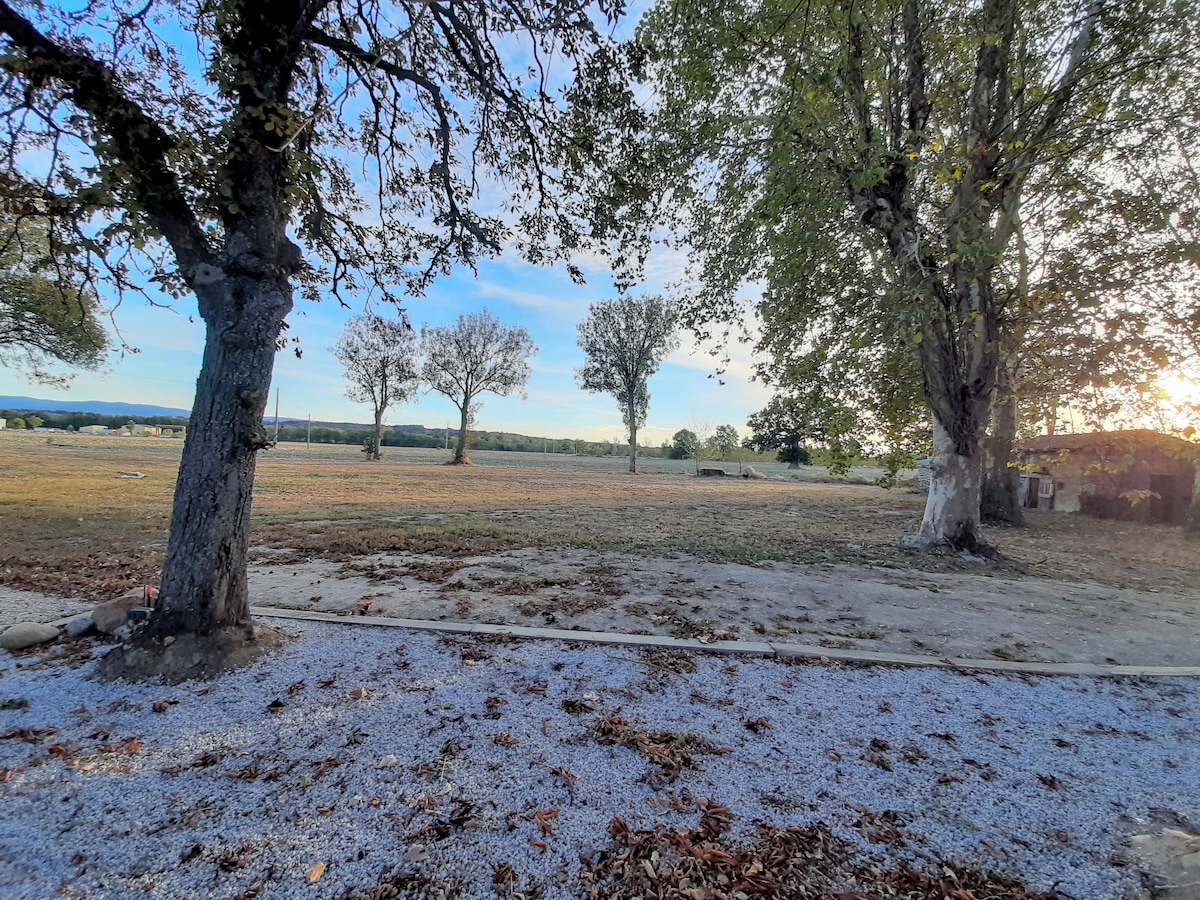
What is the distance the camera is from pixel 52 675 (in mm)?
3283

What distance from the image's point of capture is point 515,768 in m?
2.47

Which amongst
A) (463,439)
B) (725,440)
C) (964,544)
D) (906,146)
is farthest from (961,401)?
(725,440)

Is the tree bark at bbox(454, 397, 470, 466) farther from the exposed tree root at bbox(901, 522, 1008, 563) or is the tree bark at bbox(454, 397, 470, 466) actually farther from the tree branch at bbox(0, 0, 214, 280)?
the tree branch at bbox(0, 0, 214, 280)

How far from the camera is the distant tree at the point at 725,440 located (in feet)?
176

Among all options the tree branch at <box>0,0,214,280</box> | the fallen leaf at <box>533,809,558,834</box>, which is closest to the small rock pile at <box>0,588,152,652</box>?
the tree branch at <box>0,0,214,280</box>

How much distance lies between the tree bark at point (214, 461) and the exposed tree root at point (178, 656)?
3.0 inches

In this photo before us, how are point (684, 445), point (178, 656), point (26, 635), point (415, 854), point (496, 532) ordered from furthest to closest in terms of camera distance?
point (684, 445) → point (496, 532) → point (26, 635) → point (178, 656) → point (415, 854)

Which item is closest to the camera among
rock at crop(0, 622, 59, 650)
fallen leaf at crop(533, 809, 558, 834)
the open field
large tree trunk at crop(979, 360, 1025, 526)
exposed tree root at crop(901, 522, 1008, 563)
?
fallen leaf at crop(533, 809, 558, 834)

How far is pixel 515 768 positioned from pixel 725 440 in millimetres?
52811

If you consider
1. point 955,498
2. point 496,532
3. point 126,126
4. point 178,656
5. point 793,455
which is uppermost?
point 126,126

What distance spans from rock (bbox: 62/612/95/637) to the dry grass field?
1.02 m

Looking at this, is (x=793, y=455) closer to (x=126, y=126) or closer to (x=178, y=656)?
(x=178, y=656)

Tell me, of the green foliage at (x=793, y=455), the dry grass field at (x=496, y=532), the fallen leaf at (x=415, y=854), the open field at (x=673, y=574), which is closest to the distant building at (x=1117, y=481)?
the dry grass field at (x=496, y=532)

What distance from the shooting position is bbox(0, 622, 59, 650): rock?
369 cm
